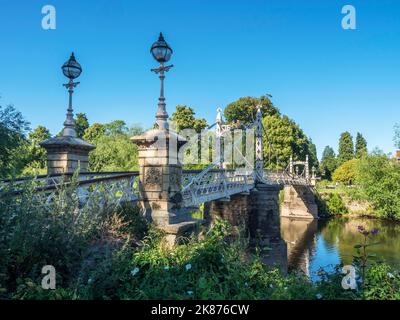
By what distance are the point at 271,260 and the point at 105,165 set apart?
16127mm

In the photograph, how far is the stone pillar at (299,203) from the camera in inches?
1462

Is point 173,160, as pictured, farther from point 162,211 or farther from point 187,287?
point 187,287

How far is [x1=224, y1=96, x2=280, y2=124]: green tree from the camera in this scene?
1756 inches

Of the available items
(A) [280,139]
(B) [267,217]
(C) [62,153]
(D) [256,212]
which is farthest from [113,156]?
(A) [280,139]

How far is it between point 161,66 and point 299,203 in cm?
3488

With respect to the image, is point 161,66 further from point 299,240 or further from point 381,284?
point 299,240

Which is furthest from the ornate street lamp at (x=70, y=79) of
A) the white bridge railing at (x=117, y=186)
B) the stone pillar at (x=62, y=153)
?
the white bridge railing at (x=117, y=186)

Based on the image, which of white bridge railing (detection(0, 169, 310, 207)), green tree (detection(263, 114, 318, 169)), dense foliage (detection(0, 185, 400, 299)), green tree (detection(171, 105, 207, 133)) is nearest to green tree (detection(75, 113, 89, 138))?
green tree (detection(171, 105, 207, 133))

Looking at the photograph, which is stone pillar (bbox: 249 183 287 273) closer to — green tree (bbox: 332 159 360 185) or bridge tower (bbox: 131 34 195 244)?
bridge tower (bbox: 131 34 195 244)

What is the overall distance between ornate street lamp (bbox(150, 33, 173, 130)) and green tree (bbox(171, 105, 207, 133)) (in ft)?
99.4

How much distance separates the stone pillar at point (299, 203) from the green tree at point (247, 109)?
11.5 metres

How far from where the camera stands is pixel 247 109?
148 feet

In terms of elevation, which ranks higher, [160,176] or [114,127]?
[114,127]
